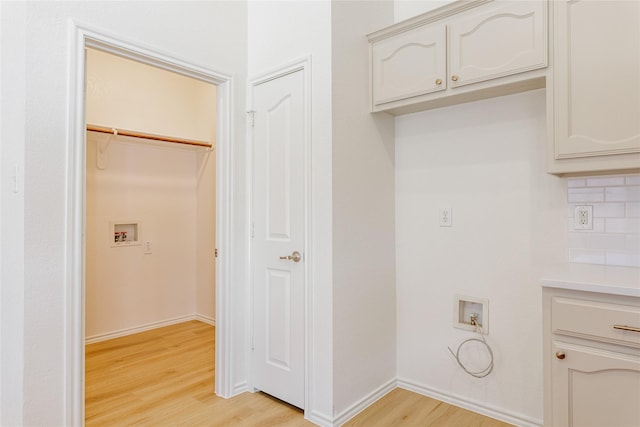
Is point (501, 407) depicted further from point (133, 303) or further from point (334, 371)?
point (133, 303)

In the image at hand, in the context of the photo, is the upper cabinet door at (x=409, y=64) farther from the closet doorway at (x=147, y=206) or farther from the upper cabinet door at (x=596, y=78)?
the closet doorway at (x=147, y=206)

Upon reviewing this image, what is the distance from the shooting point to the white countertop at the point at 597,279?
1438 millimetres

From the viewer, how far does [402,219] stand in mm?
2607

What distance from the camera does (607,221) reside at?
6.31 ft

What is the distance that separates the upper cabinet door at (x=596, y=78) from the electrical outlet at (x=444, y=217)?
2.46 feet

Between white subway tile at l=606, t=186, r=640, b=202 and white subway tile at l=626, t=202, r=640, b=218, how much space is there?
0.06 ft

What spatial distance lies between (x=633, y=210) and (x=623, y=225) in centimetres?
8

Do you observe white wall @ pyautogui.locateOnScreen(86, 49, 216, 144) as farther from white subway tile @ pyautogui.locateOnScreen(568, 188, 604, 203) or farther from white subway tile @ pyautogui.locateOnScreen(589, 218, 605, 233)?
white subway tile @ pyautogui.locateOnScreen(589, 218, 605, 233)

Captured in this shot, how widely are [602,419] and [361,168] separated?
1.61 metres

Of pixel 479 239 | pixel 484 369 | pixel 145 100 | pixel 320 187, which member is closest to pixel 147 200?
pixel 145 100

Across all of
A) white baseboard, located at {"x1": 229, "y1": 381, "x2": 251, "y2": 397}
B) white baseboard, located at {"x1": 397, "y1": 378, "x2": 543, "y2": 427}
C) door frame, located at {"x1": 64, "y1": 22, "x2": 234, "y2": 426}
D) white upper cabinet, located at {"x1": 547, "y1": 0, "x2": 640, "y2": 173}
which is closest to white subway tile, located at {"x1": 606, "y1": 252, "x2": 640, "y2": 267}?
white upper cabinet, located at {"x1": 547, "y1": 0, "x2": 640, "y2": 173}

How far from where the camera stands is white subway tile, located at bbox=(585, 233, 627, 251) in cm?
189

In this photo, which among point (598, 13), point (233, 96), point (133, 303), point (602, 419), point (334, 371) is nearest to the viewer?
point (602, 419)

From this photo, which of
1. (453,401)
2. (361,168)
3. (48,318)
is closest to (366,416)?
(453,401)
